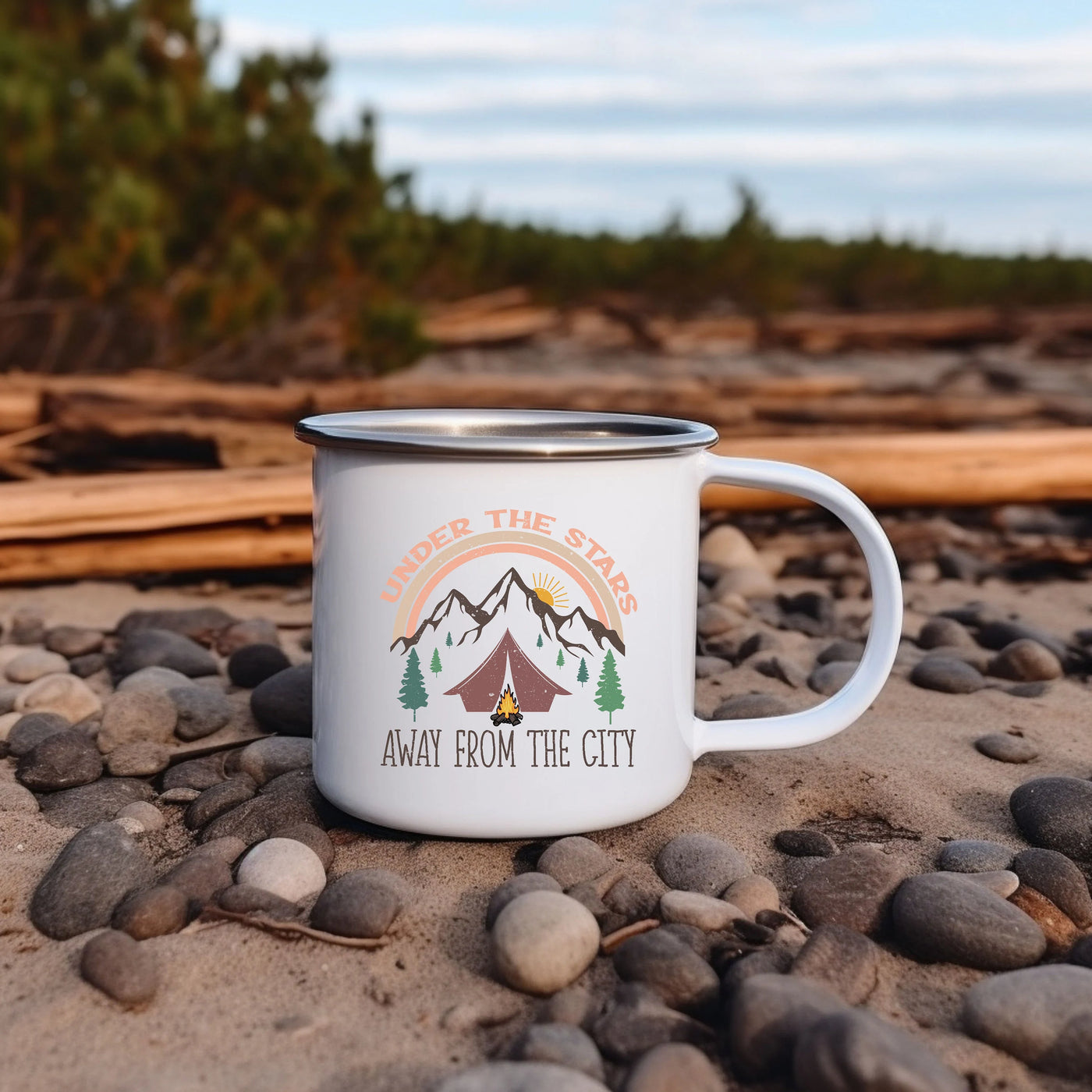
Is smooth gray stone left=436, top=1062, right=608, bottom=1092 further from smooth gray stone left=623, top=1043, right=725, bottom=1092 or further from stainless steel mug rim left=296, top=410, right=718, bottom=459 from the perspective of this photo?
stainless steel mug rim left=296, top=410, right=718, bottom=459

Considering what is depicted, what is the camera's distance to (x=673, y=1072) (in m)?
1.25

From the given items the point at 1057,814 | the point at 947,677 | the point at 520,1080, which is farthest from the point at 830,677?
the point at 520,1080

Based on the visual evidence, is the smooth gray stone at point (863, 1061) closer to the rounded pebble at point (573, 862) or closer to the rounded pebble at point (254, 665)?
the rounded pebble at point (573, 862)

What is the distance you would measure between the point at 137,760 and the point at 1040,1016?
56.4 inches

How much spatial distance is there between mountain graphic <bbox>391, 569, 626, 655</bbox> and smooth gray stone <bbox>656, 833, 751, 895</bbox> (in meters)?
0.35

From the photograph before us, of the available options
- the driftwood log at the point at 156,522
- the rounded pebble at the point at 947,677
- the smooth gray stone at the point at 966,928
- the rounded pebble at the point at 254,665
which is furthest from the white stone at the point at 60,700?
the rounded pebble at the point at 947,677

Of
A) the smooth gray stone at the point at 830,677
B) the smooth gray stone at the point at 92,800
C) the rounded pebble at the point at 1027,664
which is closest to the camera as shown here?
the smooth gray stone at the point at 92,800

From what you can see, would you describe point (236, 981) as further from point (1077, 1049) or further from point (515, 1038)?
point (1077, 1049)

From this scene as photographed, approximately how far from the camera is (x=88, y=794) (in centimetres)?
196

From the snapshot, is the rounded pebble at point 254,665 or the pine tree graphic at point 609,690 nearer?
the pine tree graphic at point 609,690

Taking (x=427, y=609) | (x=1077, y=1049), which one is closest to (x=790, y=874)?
(x=1077, y=1049)

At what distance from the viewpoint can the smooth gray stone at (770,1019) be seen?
1292 mm

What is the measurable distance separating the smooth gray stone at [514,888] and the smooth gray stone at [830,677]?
1.01 m

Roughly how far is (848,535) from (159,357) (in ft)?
12.5
